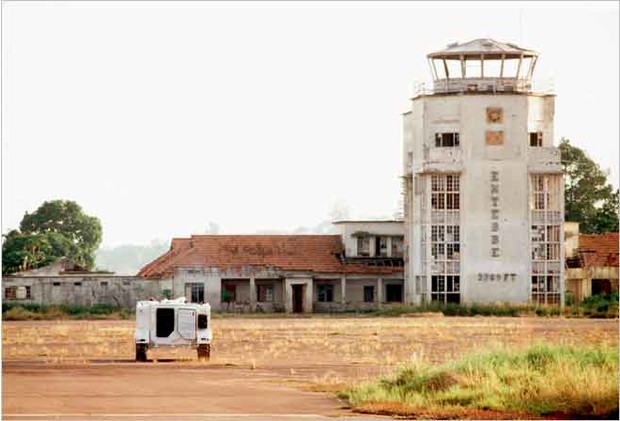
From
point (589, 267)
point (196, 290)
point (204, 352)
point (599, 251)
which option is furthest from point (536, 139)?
point (204, 352)

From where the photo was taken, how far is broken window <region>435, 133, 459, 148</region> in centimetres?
8731

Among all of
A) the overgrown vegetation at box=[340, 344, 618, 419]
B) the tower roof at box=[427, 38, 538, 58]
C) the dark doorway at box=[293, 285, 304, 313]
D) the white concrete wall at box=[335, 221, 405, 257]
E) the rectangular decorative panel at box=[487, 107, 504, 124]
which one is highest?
the tower roof at box=[427, 38, 538, 58]

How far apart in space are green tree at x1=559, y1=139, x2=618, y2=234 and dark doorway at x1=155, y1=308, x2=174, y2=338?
264 ft

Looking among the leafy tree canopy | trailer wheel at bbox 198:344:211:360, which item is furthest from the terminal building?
trailer wheel at bbox 198:344:211:360

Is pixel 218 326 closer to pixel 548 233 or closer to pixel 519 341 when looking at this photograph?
pixel 519 341

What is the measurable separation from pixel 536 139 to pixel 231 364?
171 ft

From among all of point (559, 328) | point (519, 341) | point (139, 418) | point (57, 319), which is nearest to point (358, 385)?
point (139, 418)

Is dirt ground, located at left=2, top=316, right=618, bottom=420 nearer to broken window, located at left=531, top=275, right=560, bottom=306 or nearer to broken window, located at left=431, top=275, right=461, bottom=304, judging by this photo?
broken window, located at left=431, top=275, right=461, bottom=304

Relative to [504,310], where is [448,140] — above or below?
above

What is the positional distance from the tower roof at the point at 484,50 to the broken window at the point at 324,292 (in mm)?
12704

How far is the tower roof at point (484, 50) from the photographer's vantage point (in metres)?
87.6

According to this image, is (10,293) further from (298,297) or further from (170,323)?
(170,323)

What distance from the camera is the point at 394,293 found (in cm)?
9181

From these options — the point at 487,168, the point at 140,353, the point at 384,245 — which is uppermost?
the point at 487,168
